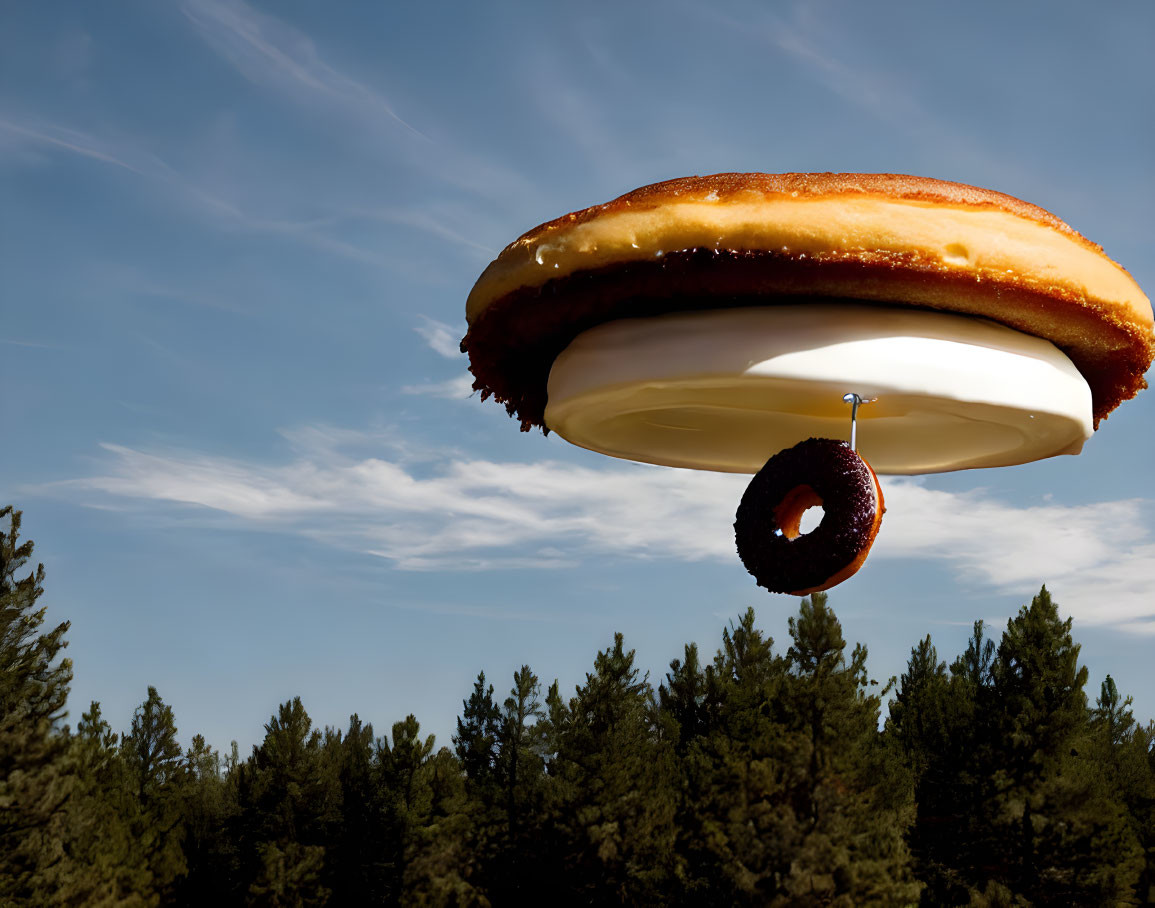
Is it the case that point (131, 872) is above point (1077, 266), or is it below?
below

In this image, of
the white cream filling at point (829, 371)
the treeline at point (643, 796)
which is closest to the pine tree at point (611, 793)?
the treeline at point (643, 796)

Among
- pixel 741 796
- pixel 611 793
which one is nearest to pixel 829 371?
pixel 741 796

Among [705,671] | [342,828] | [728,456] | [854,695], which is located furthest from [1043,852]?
[728,456]

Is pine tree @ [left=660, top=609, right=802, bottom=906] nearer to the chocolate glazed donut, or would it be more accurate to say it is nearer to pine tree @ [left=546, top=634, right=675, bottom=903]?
pine tree @ [left=546, top=634, right=675, bottom=903]

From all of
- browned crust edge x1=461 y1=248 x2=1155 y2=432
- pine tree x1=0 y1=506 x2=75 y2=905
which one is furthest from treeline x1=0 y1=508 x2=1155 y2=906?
browned crust edge x1=461 y1=248 x2=1155 y2=432

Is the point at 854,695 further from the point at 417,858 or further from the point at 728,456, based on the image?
the point at 728,456

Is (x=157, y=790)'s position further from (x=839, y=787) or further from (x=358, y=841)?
(x=839, y=787)
